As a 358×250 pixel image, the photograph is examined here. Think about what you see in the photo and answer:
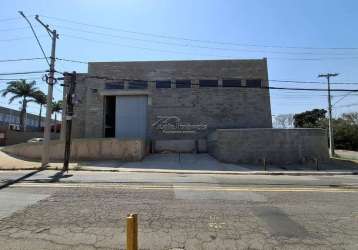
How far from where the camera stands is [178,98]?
33625 mm

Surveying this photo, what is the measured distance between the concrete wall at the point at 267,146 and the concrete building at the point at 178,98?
733cm

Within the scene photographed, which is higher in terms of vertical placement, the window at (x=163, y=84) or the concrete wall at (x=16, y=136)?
the window at (x=163, y=84)

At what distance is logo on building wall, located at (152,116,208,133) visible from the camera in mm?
33219

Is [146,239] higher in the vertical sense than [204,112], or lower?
lower

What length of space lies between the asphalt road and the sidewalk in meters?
9.60

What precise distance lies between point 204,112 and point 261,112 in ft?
19.9

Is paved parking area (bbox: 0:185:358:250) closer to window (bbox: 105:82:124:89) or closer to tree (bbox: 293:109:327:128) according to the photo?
window (bbox: 105:82:124:89)

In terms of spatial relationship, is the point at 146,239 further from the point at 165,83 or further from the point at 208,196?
the point at 165,83

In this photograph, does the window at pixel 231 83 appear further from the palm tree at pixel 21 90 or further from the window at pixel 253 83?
the palm tree at pixel 21 90

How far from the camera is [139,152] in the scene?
2597 cm

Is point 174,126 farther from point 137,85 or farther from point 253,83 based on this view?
point 253,83

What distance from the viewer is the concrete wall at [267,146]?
25531 millimetres

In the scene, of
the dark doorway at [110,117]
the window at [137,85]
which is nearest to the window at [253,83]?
the window at [137,85]

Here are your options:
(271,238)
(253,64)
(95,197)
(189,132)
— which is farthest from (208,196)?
(253,64)
